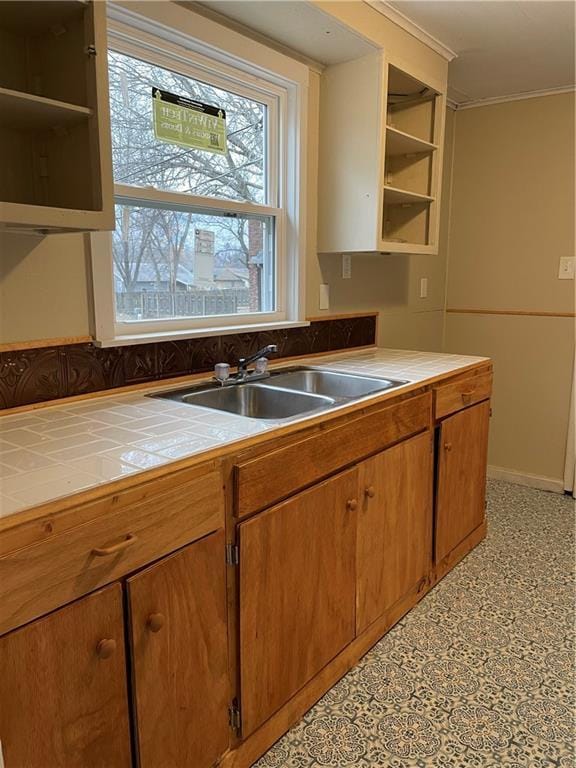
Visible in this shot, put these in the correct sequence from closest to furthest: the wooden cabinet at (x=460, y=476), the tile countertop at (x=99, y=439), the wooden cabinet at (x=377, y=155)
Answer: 1. the tile countertop at (x=99, y=439)
2. the wooden cabinet at (x=460, y=476)
3. the wooden cabinet at (x=377, y=155)

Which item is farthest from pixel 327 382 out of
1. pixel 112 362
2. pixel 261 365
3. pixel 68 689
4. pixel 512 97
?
pixel 512 97

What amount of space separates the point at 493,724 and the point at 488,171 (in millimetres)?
2915

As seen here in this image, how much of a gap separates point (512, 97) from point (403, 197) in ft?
3.89

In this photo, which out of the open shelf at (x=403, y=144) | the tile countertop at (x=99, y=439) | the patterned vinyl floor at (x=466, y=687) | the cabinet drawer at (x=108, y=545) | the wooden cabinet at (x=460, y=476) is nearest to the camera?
the cabinet drawer at (x=108, y=545)

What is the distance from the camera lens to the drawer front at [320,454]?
133 cm

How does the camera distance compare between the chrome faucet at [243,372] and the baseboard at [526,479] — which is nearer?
the chrome faucet at [243,372]

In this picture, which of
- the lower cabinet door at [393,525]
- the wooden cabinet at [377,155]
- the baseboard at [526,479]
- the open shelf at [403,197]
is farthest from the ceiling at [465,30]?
the baseboard at [526,479]

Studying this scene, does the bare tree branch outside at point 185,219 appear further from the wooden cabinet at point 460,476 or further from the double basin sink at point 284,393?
the wooden cabinet at point 460,476

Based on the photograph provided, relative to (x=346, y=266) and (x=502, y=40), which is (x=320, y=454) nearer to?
(x=346, y=266)

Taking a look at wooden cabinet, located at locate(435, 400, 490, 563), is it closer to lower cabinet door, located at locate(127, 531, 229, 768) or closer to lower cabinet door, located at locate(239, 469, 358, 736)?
lower cabinet door, located at locate(239, 469, 358, 736)

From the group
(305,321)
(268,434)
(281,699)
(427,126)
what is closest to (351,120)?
(427,126)

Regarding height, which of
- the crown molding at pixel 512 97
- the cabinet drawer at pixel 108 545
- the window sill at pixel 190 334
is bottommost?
the cabinet drawer at pixel 108 545

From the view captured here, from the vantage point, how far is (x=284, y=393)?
192 centimetres

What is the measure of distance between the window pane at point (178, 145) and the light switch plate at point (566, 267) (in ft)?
6.09
